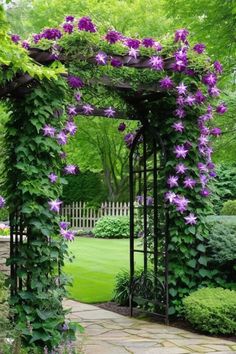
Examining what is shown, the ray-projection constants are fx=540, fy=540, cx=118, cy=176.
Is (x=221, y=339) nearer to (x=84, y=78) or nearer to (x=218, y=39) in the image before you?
(x=84, y=78)

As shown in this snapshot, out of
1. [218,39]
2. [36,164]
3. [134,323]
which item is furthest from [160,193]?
[218,39]

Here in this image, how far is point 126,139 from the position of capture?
24.3 feet

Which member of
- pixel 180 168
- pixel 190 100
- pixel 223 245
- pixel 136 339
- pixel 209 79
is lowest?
pixel 136 339

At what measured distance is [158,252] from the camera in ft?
22.3

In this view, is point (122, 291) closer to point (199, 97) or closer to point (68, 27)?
point (199, 97)

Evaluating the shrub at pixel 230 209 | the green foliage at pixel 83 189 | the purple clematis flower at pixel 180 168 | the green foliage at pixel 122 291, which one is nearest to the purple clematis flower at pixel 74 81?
the purple clematis flower at pixel 180 168

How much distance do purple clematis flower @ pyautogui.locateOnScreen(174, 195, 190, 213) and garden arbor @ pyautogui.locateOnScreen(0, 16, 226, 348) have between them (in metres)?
0.03

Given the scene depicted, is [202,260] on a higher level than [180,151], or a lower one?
lower

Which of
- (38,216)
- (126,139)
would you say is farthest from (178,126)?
(38,216)

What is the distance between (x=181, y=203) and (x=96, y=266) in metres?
5.25

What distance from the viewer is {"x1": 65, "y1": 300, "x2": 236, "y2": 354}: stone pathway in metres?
5.04

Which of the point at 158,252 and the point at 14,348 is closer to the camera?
the point at 14,348

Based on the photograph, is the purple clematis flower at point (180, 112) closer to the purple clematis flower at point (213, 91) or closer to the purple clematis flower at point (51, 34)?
the purple clematis flower at point (213, 91)

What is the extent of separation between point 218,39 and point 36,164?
478 cm
